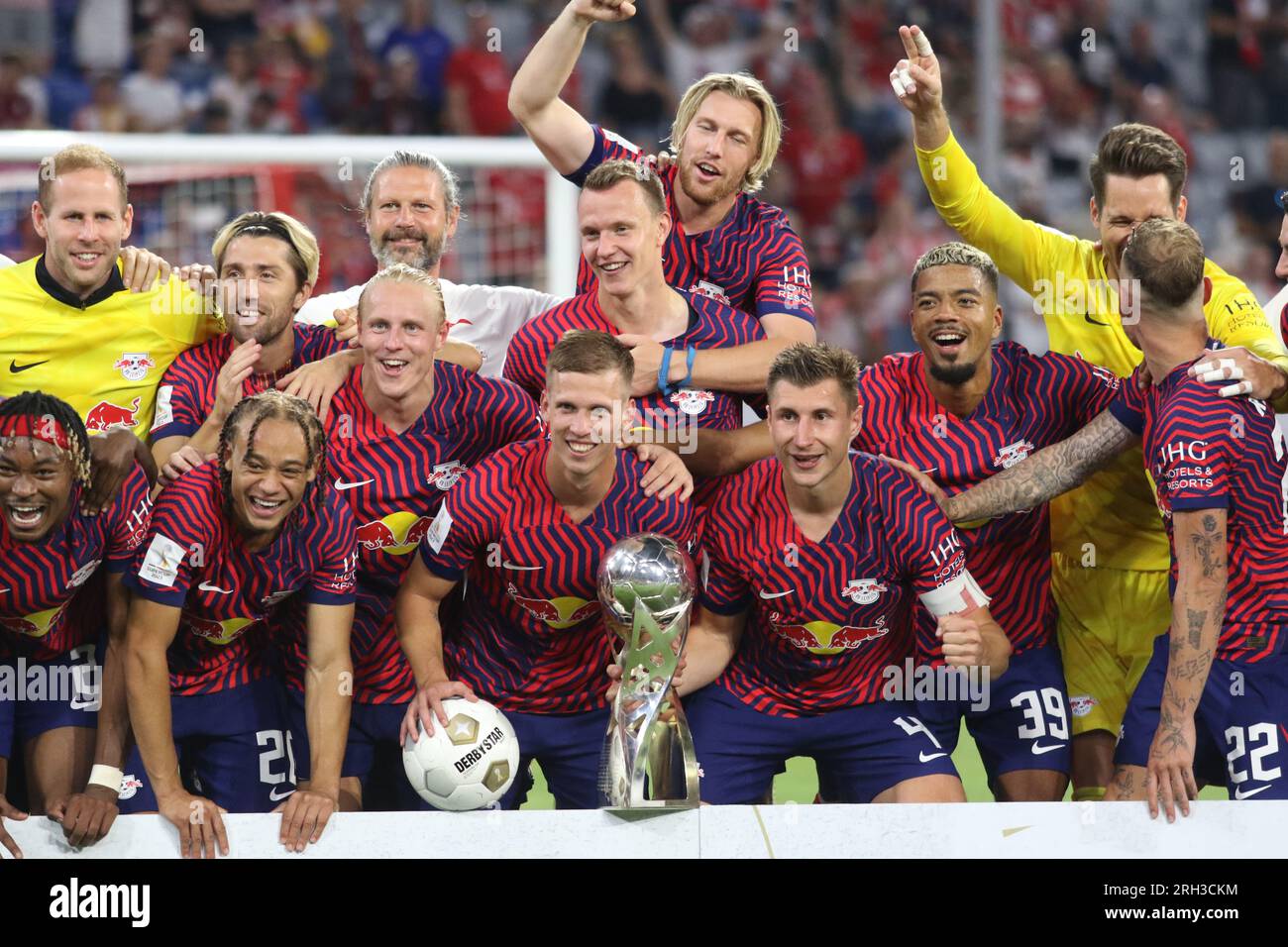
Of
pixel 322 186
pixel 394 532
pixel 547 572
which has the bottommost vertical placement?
pixel 547 572

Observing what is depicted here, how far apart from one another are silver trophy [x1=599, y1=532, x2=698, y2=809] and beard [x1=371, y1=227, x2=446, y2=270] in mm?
1708

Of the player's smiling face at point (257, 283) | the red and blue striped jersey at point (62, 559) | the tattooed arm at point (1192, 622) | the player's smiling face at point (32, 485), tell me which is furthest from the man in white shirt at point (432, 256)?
the tattooed arm at point (1192, 622)

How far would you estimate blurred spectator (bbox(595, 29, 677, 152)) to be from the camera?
1206cm

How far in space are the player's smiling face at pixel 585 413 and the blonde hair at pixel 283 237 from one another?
3.39 ft

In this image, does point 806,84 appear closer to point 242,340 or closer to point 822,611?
point 242,340

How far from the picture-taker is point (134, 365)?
5.12 meters

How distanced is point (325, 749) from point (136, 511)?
33.6 inches

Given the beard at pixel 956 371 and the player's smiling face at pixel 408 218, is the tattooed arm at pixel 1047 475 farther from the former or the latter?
the player's smiling face at pixel 408 218

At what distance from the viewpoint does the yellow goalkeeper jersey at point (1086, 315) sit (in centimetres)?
524

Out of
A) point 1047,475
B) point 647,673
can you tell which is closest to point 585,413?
point 647,673

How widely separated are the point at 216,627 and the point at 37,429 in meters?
0.78

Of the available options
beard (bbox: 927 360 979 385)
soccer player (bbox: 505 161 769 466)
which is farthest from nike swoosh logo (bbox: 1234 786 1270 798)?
soccer player (bbox: 505 161 769 466)

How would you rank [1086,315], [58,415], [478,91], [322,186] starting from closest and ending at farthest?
[58,415] < [1086,315] < [322,186] < [478,91]
